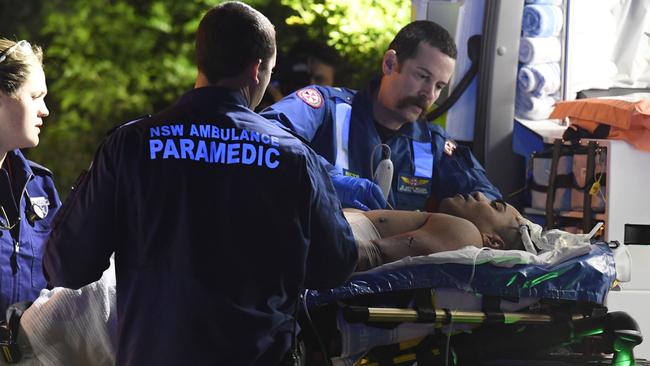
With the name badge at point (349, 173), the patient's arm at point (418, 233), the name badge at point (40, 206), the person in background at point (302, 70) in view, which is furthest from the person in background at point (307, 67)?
the name badge at point (40, 206)

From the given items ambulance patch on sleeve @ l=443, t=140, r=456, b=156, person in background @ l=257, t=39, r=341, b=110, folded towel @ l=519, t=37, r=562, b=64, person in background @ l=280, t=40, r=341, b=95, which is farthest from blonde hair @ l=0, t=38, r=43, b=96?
person in background @ l=280, t=40, r=341, b=95

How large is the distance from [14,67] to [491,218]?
1.65 meters

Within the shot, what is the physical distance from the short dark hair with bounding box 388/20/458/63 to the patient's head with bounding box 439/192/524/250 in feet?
3.00

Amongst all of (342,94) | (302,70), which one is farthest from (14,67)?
(302,70)

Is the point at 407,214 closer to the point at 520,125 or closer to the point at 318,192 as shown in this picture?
the point at 318,192

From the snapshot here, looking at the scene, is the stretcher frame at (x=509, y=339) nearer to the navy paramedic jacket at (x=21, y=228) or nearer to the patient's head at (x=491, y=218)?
the patient's head at (x=491, y=218)

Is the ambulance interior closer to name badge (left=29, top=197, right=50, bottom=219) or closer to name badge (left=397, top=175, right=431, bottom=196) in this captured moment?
name badge (left=397, top=175, right=431, bottom=196)

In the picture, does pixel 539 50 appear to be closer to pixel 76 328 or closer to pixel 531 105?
pixel 531 105

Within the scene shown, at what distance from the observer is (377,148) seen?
15.3ft

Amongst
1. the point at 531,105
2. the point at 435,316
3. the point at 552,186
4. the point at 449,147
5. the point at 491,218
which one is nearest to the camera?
the point at 435,316

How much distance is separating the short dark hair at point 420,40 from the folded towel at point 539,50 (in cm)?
70

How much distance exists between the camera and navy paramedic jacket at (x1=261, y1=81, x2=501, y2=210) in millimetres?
4582

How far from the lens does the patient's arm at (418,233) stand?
3.64 metres

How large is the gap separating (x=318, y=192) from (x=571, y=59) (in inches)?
115
